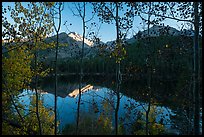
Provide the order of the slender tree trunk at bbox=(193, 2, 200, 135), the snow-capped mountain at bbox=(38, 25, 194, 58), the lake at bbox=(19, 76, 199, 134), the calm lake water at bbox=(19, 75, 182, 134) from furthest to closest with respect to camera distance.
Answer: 1. the calm lake water at bbox=(19, 75, 182, 134)
2. the lake at bbox=(19, 76, 199, 134)
3. the snow-capped mountain at bbox=(38, 25, 194, 58)
4. the slender tree trunk at bbox=(193, 2, 200, 135)

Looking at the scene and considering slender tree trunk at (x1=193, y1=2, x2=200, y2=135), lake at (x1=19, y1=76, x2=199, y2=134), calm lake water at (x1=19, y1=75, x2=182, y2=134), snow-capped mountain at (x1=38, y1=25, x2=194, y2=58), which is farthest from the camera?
calm lake water at (x1=19, y1=75, x2=182, y2=134)

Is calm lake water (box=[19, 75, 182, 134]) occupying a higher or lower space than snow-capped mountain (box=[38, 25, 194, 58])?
lower

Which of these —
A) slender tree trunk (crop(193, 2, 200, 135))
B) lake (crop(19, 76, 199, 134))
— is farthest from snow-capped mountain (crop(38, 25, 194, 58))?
lake (crop(19, 76, 199, 134))

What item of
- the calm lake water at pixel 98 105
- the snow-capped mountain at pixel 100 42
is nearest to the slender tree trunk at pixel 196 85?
the snow-capped mountain at pixel 100 42

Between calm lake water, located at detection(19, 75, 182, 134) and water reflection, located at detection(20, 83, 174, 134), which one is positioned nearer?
water reflection, located at detection(20, 83, 174, 134)

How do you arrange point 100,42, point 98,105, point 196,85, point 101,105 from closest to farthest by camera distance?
point 196,85 < point 100,42 < point 101,105 < point 98,105

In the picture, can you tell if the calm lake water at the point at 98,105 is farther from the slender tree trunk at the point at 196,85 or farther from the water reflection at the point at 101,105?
the slender tree trunk at the point at 196,85

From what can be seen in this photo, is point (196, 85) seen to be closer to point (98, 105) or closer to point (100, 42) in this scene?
point (100, 42)

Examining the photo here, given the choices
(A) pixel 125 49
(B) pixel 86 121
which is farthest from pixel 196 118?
(B) pixel 86 121

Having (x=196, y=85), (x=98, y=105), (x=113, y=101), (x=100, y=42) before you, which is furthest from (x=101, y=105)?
(x=196, y=85)

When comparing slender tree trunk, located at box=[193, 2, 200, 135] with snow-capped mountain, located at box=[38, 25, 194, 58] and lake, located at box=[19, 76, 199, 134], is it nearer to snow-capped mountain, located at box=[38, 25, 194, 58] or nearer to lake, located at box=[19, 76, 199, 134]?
snow-capped mountain, located at box=[38, 25, 194, 58]

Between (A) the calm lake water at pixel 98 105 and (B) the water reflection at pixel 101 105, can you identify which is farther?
(A) the calm lake water at pixel 98 105

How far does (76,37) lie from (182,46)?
12.0ft

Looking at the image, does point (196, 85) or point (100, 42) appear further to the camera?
point (100, 42)
